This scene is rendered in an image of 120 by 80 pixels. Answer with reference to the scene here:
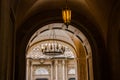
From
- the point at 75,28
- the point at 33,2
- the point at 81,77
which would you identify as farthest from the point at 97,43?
the point at 81,77

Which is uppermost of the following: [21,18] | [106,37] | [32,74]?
[21,18]

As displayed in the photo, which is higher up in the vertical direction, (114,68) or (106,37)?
(106,37)

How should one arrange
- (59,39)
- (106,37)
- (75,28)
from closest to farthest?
(106,37) < (75,28) < (59,39)

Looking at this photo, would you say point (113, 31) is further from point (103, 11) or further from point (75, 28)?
point (75, 28)

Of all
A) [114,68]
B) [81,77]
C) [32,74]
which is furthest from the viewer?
[32,74]

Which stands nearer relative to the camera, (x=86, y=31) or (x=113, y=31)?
(x=113, y=31)

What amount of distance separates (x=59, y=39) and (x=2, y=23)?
12.7 m

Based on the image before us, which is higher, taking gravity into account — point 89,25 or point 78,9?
point 78,9

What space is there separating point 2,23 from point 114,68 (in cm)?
533

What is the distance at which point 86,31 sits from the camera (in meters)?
9.23

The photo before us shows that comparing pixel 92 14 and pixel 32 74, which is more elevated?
pixel 92 14

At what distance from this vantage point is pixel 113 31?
8367mm

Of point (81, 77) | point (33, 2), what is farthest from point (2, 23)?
point (81, 77)

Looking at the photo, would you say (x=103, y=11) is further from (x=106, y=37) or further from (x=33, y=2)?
(x=33, y=2)
